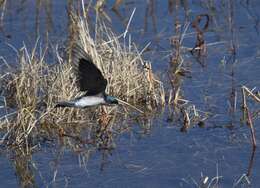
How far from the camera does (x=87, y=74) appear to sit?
248 inches

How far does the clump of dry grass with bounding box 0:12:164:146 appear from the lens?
6.98 m

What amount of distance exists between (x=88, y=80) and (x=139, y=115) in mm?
1295

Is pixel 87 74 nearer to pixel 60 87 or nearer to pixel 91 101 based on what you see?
pixel 91 101

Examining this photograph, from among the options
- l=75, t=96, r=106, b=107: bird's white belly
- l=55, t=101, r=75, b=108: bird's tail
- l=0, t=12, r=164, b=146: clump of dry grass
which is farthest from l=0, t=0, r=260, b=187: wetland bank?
l=75, t=96, r=106, b=107: bird's white belly

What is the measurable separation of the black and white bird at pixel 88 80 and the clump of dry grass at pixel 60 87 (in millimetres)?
555

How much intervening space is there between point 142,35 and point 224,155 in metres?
3.23

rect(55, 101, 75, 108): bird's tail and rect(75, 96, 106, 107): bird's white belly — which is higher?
rect(75, 96, 106, 107): bird's white belly

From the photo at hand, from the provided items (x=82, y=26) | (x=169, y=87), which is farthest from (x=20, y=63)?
(x=169, y=87)

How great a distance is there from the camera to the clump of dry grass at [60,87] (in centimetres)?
698

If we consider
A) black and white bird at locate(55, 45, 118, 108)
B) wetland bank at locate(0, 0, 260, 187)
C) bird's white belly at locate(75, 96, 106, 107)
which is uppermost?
black and white bird at locate(55, 45, 118, 108)

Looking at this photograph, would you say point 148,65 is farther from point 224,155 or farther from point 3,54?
point 3,54

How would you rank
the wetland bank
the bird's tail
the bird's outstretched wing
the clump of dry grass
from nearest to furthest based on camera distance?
the bird's outstretched wing < the wetland bank < the bird's tail < the clump of dry grass

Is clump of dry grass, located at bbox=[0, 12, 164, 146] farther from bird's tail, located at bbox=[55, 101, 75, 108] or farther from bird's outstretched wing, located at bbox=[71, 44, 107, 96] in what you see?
bird's outstretched wing, located at bbox=[71, 44, 107, 96]

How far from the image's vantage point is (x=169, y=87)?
26.4 feet
